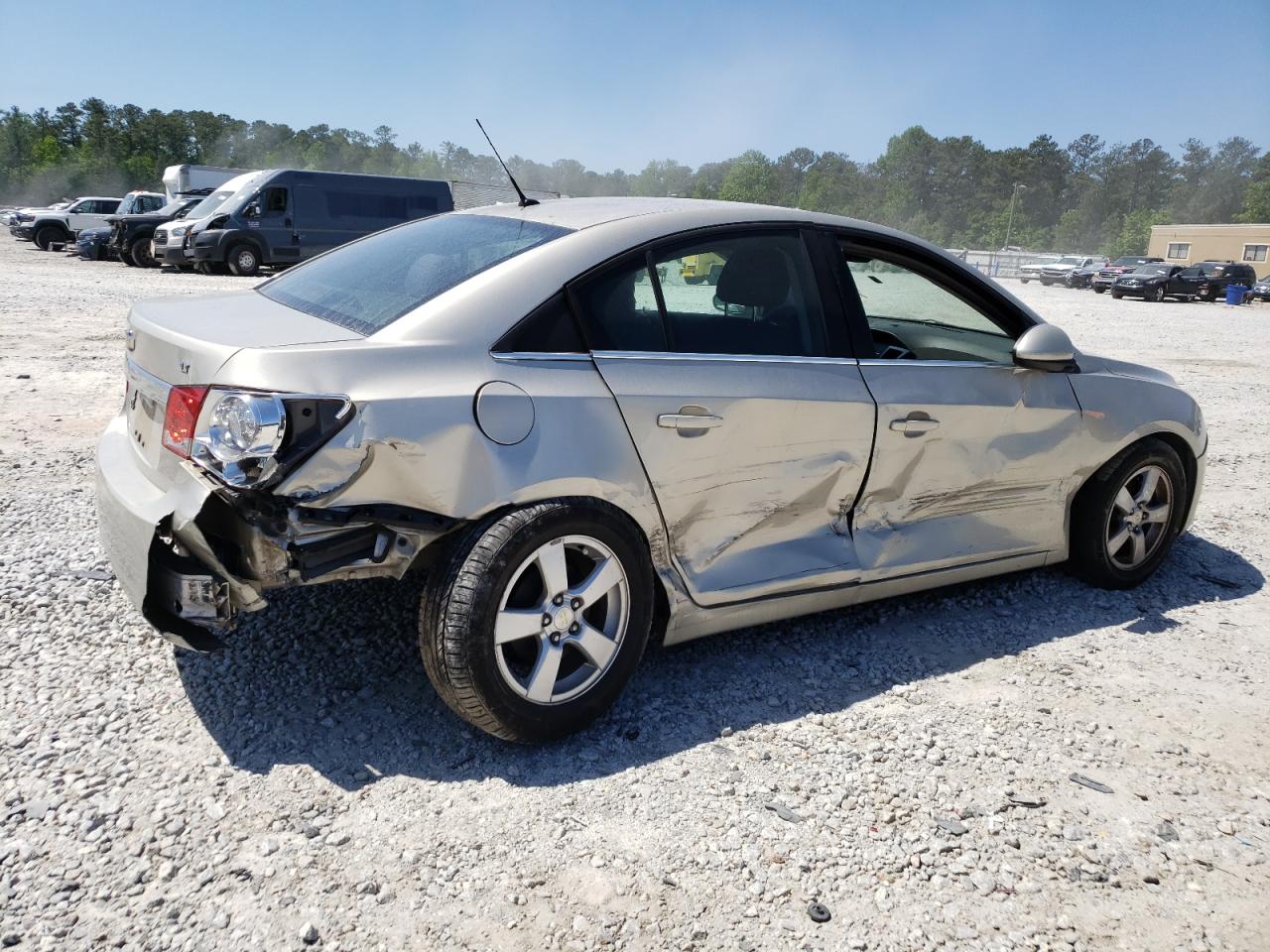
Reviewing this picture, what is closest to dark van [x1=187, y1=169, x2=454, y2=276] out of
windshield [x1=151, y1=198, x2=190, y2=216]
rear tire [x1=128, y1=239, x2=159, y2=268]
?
rear tire [x1=128, y1=239, x2=159, y2=268]

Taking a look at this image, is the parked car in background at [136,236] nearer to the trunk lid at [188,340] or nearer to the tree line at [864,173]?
the trunk lid at [188,340]

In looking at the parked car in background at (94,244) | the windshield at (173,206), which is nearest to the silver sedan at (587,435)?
the windshield at (173,206)

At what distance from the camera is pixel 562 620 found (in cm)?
281

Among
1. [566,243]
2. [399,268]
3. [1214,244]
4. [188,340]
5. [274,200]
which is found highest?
[1214,244]

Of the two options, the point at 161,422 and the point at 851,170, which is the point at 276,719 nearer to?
the point at 161,422

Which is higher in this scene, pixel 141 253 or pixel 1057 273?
pixel 1057 273

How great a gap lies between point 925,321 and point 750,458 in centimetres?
134

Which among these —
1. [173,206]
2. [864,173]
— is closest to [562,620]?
[173,206]

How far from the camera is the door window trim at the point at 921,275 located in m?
3.47

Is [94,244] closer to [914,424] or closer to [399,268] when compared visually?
[399,268]

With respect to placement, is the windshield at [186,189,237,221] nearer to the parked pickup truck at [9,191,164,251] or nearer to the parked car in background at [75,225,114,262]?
the parked car in background at [75,225,114,262]

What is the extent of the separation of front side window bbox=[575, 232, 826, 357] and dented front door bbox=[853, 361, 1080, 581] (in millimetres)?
347

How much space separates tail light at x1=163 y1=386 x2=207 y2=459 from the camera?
2595 mm

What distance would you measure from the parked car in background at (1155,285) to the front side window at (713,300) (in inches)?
1405
